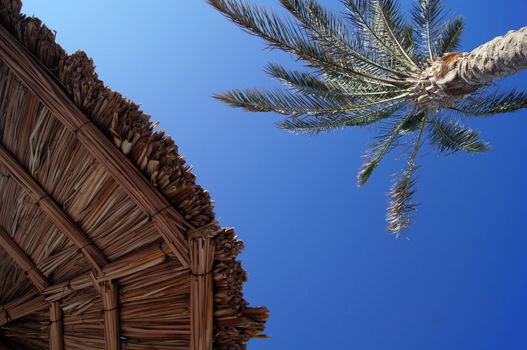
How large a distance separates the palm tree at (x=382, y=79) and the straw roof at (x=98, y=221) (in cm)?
412

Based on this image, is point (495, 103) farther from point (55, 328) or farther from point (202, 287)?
point (55, 328)

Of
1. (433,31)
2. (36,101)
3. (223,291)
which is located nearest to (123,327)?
(223,291)

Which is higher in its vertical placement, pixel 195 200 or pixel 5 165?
pixel 5 165

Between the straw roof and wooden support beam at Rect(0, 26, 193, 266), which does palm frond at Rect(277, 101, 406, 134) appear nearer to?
the straw roof

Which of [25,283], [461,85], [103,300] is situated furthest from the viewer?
[461,85]

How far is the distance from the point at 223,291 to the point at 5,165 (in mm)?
1301

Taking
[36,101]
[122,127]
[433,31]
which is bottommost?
[122,127]

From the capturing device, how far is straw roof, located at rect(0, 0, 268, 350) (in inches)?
88.5

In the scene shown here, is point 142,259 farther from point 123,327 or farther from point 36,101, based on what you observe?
point 36,101

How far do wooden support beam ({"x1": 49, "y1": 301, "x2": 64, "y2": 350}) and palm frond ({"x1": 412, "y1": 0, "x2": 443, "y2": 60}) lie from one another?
7.26m

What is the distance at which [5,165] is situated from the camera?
2469mm

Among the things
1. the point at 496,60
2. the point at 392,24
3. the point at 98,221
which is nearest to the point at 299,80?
the point at 392,24

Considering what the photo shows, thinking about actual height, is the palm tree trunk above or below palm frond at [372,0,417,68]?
below

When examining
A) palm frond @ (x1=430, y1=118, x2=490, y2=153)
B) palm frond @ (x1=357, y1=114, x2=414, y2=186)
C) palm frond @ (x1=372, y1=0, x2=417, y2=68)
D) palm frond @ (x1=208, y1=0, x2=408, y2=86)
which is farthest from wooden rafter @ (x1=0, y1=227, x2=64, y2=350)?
palm frond @ (x1=430, y1=118, x2=490, y2=153)
